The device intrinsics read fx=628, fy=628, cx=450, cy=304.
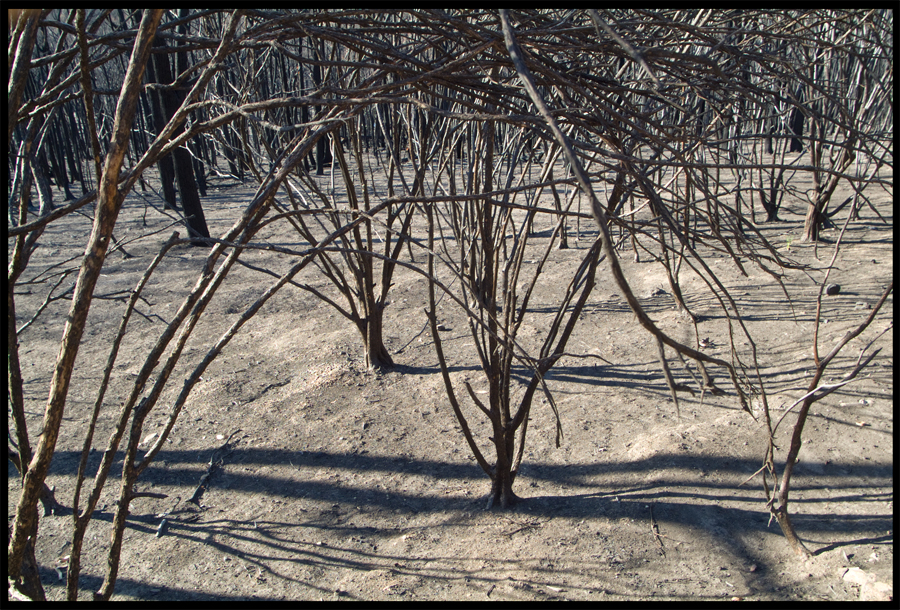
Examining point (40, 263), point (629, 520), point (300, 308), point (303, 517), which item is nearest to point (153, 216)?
point (40, 263)

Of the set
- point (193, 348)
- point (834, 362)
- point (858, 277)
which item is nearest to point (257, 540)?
point (193, 348)

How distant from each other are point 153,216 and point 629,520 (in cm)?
868

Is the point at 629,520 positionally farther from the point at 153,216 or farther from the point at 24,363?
the point at 153,216

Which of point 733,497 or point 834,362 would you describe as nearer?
point 733,497

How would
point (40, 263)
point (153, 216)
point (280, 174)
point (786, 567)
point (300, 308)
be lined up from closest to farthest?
point (280, 174)
point (786, 567)
point (300, 308)
point (40, 263)
point (153, 216)

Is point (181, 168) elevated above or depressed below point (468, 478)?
above

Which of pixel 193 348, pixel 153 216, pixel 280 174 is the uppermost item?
pixel 280 174

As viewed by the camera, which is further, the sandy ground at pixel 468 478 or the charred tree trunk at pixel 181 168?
the charred tree trunk at pixel 181 168

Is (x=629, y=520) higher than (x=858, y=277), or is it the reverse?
(x=629, y=520)

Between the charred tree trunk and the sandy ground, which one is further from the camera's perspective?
the charred tree trunk

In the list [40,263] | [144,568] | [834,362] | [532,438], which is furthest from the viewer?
[40,263]

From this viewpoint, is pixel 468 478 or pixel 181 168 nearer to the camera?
pixel 468 478

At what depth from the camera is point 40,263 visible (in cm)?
655

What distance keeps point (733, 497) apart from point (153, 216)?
29.0 feet
